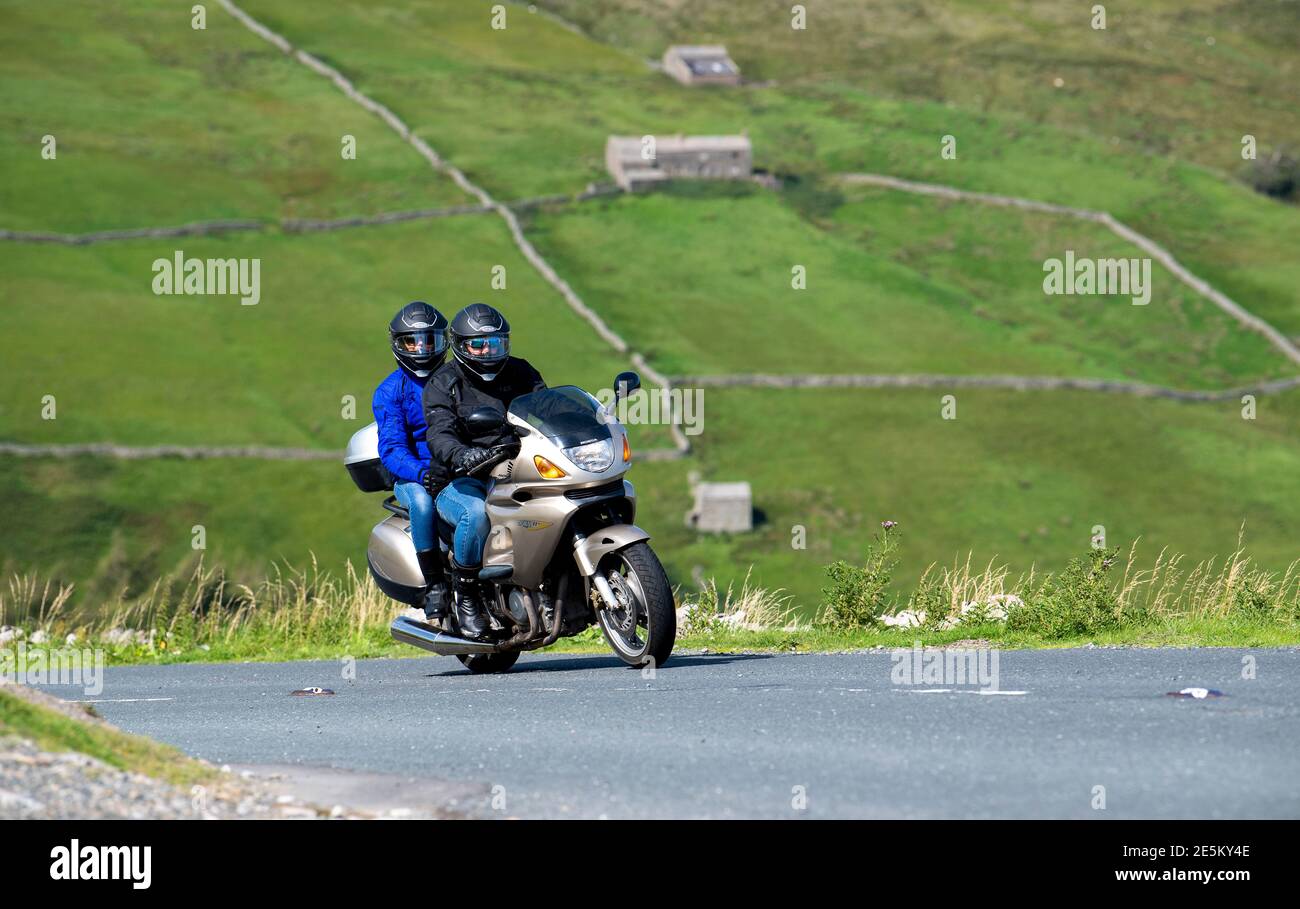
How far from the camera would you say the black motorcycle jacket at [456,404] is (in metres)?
12.4

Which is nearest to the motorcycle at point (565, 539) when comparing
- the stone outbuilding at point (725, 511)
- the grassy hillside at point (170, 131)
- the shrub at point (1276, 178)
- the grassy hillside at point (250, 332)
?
the stone outbuilding at point (725, 511)

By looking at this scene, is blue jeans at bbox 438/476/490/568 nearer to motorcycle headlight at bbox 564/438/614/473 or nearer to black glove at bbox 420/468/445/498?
black glove at bbox 420/468/445/498

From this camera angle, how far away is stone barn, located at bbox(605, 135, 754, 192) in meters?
103

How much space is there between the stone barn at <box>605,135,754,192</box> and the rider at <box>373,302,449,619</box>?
89768mm

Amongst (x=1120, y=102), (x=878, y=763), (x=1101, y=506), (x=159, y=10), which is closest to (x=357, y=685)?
(x=878, y=763)

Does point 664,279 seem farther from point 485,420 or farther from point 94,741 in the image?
point 94,741

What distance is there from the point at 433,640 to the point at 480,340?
2.27 m

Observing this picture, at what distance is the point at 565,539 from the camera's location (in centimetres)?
1229

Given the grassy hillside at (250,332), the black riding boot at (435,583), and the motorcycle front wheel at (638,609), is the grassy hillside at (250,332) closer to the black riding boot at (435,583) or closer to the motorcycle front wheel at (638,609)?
the black riding boot at (435,583)

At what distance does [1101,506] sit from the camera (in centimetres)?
6919

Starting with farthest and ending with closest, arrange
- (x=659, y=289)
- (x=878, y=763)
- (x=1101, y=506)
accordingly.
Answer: (x=659, y=289) < (x=1101, y=506) < (x=878, y=763)

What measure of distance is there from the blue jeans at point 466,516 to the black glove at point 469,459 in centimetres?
34
